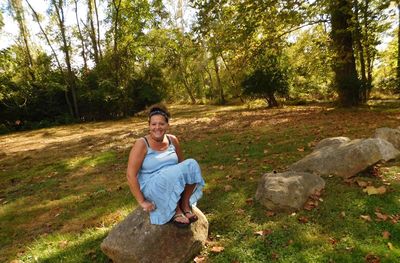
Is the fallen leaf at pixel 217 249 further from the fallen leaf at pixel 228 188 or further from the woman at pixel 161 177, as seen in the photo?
the fallen leaf at pixel 228 188

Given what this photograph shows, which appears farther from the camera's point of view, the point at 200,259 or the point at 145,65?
the point at 145,65

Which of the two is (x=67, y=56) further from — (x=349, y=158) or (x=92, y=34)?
(x=349, y=158)

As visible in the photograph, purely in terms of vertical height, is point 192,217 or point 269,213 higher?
point 192,217

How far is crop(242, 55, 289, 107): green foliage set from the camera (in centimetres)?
2214

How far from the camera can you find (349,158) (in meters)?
6.29

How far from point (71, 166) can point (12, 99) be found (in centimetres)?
1680

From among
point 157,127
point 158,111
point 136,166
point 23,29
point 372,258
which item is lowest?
point 372,258

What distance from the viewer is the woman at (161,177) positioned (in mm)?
4137

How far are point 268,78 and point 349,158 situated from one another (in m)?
16.5

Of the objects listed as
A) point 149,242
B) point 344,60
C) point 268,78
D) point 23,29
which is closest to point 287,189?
point 149,242

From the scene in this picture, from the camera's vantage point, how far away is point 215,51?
15.5m

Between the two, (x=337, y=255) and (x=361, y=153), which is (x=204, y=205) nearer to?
(x=337, y=255)

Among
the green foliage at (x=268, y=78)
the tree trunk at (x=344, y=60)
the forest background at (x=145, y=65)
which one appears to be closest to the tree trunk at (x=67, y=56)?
the forest background at (x=145, y=65)

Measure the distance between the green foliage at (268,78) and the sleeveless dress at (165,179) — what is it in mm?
18610
